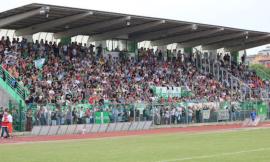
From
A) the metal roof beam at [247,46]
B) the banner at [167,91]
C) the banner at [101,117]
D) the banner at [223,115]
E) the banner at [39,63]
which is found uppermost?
the metal roof beam at [247,46]

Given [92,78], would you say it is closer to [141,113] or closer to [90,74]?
[90,74]

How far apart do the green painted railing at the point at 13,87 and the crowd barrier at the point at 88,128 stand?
2.83 meters

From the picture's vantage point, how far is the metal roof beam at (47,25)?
40722 mm

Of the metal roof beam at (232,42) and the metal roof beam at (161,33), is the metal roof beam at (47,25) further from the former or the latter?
the metal roof beam at (232,42)

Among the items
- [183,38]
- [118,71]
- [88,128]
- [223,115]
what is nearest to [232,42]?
[183,38]

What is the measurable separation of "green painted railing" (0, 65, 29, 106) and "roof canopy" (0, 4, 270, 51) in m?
4.71

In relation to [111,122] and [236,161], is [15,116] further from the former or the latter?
[236,161]

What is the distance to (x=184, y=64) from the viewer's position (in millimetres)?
53750

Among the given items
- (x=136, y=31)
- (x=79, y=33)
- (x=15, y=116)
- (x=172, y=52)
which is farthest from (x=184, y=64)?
(x=15, y=116)

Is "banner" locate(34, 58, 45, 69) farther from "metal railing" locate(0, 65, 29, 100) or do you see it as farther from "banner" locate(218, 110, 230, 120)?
"banner" locate(218, 110, 230, 120)

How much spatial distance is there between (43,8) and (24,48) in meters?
4.62

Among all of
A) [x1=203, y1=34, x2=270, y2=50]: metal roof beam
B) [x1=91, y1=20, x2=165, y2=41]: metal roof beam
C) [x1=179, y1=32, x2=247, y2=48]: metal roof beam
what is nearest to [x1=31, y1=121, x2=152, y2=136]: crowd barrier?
[x1=91, y1=20, x2=165, y2=41]: metal roof beam

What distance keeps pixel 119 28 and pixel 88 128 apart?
1389cm

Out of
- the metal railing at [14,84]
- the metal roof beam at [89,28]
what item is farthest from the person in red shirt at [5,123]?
the metal roof beam at [89,28]
